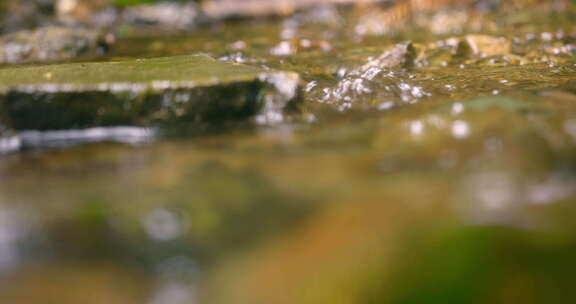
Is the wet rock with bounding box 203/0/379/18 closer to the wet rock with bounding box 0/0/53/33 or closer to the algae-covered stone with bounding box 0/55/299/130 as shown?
the wet rock with bounding box 0/0/53/33

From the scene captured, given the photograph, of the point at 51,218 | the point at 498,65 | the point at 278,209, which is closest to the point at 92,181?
the point at 51,218

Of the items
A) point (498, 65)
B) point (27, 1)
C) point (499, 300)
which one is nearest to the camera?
point (499, 300)

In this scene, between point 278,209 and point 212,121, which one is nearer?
point 278,209

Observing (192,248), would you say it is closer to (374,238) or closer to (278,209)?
(278,209)

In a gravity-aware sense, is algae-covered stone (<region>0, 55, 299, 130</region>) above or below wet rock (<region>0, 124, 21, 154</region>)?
above

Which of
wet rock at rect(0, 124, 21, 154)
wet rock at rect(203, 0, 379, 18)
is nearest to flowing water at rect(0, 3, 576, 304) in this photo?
wet rock at rect(0, 124, 21, 154)

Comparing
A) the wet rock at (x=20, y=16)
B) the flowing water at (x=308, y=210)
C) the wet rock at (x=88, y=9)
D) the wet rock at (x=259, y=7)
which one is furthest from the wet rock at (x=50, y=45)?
the wet rock at (x=88, y=9)
